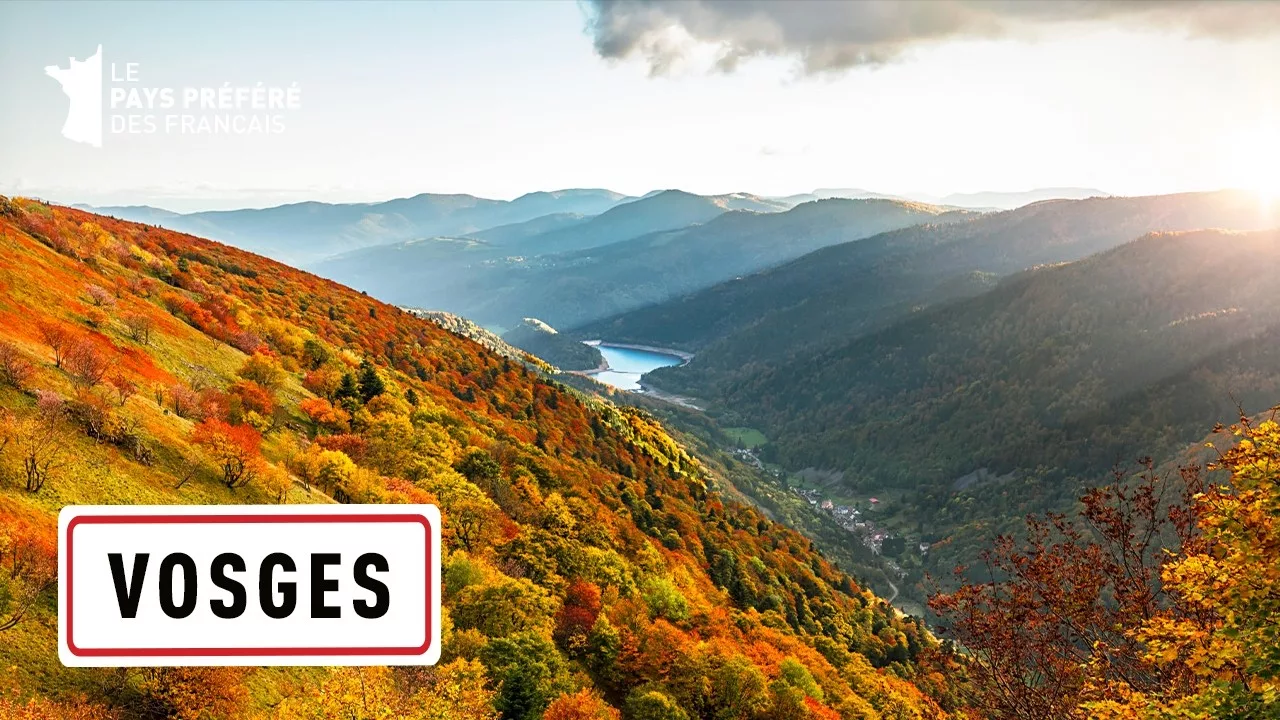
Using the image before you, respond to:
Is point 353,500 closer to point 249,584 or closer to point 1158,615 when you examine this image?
point 249,584

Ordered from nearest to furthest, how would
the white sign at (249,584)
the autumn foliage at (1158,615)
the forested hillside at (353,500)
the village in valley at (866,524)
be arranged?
the white sign at (249,584), the autumn foliage at (1158,615), the forested hillside at (353,500), the village in valley at (866,524)

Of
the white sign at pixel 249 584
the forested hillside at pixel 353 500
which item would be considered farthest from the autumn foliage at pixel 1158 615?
the white sign at pixel 249 584

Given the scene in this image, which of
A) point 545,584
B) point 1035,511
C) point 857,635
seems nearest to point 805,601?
point 857,635

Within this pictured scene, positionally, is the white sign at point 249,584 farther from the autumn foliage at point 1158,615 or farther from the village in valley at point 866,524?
the village in valley at point 866,524

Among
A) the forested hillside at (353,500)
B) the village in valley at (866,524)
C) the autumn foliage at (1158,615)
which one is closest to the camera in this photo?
the autumn foliage at (1158,615)

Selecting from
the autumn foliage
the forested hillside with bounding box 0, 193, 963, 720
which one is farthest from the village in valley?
the autumn foliage

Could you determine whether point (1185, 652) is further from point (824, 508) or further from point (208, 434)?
point (824, 508)
